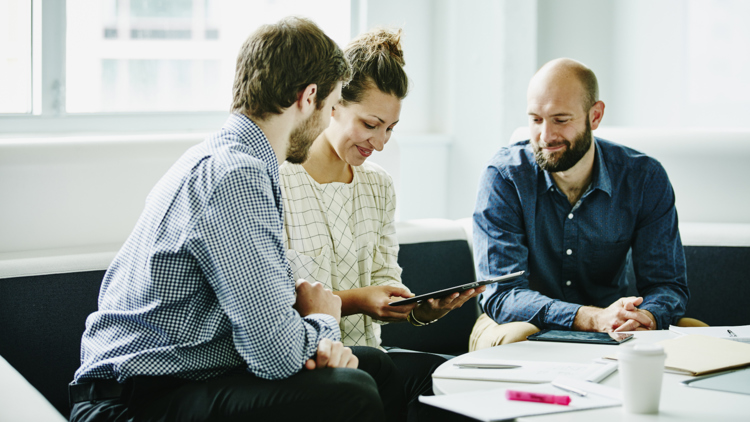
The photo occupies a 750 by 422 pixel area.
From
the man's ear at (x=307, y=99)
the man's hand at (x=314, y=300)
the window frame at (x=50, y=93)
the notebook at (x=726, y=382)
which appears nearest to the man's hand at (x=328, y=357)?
the man's hand at (x=314, y=300)

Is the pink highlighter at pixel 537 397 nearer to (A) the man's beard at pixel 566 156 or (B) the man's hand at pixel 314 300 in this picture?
(B) the man's hand at pixel 314 300

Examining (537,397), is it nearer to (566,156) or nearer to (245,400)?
(245,400)

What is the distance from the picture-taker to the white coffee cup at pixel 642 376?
3.72ft

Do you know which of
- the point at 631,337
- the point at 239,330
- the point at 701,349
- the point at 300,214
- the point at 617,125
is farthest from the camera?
the point at 617,125

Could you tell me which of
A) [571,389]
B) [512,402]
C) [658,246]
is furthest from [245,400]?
[658,246]

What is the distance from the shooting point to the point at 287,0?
4289 mm

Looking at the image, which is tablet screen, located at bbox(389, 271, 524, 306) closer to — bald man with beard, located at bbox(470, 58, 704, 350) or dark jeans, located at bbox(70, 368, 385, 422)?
dark jeans, located at bbox(70, 368, 385, 422)

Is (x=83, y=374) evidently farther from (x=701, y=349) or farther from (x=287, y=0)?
(x=287, y=0)

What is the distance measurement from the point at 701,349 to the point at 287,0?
3.42 m

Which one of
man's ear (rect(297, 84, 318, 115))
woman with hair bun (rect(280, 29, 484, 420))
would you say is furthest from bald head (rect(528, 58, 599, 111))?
man's ear (rect(297, 84, 318, 115))

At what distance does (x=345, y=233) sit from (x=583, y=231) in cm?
78

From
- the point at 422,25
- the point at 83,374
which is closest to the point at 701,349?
the point at 83,374

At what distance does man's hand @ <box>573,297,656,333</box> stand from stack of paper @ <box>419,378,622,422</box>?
64 centimetres

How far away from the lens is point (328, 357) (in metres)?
1.33
